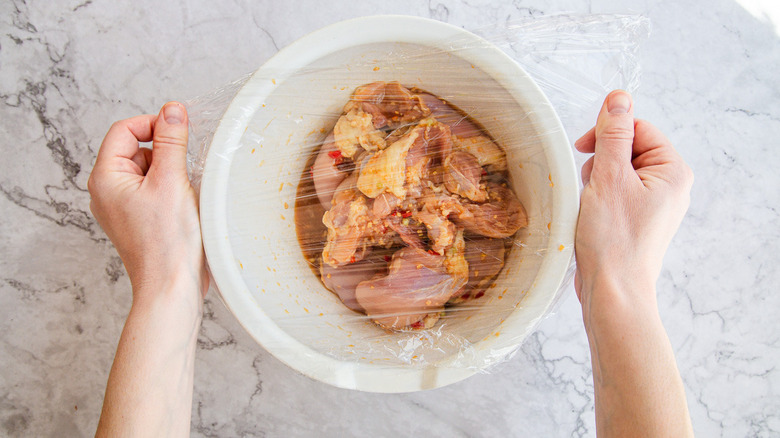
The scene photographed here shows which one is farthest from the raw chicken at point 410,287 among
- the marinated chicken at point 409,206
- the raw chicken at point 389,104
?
→ the raw chicken at point 389,104

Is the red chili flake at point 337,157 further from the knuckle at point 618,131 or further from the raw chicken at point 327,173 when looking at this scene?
the knuckle at point 618,131

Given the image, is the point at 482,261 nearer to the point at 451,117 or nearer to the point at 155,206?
the point at 451,117

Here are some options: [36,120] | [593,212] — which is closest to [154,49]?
[36,120]

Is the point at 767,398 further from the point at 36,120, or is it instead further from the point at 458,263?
the point at 36,120

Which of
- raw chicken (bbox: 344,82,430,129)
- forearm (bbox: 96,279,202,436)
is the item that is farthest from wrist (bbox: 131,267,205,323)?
raw chicken (bbox: 344,82,430,129)

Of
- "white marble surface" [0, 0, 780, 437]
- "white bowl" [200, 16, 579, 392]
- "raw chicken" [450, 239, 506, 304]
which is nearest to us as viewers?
"white bowl" [200, 16, 579, 392]

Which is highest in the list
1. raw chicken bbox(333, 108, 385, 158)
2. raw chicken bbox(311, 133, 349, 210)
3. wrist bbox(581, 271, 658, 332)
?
raw chicken bbox(333, 108, 385, 158)

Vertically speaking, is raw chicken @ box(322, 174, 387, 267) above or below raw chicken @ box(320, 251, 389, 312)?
above

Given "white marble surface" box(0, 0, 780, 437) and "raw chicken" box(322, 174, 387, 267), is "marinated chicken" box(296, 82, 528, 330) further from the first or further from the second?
"white marble surface" box(0, 0, 780, 437)
